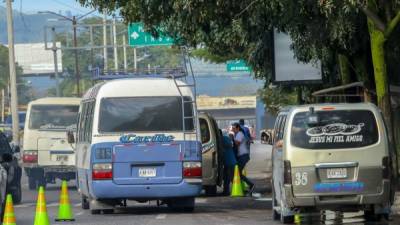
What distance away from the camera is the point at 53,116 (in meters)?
32.8

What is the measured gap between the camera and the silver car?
16.7m

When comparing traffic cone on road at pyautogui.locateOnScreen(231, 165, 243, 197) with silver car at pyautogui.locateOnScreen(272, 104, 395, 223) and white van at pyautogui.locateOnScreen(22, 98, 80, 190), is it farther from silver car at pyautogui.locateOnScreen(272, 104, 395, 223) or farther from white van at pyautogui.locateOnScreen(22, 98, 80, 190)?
silver car at pyautogui.locateOnScreen(272, 104, 395, 223)

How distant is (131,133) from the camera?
20.5 meters

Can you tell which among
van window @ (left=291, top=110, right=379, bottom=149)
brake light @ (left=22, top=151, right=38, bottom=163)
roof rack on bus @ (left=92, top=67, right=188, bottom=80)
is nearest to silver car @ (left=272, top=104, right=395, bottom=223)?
van window @ (left=291, top=110, right=379, bottom=149)

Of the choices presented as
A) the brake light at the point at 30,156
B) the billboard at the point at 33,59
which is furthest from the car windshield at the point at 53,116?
the billboard at the point at 33,59

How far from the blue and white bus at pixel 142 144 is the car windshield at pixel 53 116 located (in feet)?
38.7

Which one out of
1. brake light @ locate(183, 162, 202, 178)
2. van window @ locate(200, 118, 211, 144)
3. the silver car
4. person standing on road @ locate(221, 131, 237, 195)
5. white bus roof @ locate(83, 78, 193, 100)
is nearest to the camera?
the silver car

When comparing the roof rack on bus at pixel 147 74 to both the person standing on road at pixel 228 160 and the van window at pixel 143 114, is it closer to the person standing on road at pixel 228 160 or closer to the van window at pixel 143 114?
the van window at pixel 143 114

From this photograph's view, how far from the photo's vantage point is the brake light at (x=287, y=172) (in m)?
16.7

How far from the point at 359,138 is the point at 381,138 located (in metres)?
0.34

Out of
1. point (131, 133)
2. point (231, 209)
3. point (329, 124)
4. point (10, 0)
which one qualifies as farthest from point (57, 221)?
point (10, 0)

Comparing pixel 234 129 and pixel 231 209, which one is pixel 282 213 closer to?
pixel 231 209

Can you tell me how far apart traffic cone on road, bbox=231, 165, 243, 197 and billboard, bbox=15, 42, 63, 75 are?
92.2 m

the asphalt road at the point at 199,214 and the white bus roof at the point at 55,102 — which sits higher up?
the white bus roof at the point at 55,102
